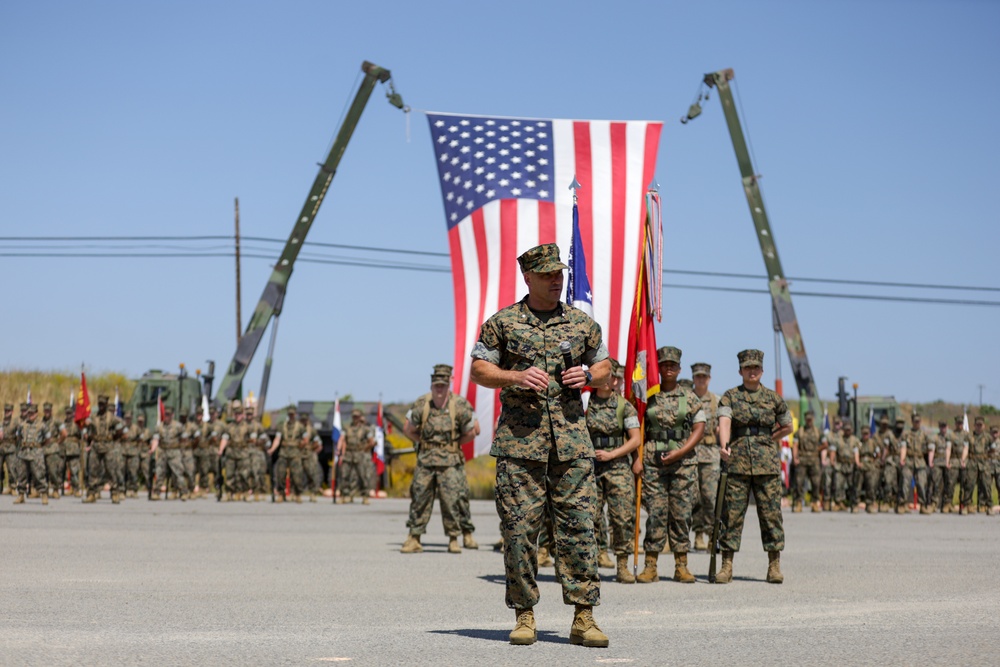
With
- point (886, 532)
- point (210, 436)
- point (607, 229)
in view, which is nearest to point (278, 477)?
point (210, 436)

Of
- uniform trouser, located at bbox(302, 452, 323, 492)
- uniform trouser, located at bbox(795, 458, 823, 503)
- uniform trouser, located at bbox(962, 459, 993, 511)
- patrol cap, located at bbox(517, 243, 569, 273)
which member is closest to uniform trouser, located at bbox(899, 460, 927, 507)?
uniform trouser, located at bbox(962, 459, 993, 511)

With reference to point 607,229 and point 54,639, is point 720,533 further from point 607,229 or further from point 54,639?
point 607,229

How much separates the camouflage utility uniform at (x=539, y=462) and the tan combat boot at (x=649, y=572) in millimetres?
4243

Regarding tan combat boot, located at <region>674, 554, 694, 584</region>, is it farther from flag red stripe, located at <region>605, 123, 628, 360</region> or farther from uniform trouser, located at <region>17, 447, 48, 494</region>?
uniform trouser, located at <region>17, 447, 48, 494</region>

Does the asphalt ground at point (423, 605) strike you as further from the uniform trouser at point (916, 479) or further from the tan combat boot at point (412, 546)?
the uniform trouser at point (916, 479)

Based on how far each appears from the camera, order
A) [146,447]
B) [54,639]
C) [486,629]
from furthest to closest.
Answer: [146,447] < [486,629] < [54,639]

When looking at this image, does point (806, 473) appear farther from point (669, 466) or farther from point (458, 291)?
point (669, 466)

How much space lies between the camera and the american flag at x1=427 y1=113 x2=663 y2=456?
20391 mm

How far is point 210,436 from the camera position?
2808 cm

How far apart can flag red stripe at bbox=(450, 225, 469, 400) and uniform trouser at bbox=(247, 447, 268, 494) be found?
349 inches

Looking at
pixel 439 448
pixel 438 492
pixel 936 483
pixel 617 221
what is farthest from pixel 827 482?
pixel 439 448

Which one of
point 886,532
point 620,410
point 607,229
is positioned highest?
point 607,229

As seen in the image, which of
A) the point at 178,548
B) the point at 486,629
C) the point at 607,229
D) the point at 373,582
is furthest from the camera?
the point at 607,229

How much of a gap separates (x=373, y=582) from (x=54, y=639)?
3890 mm
